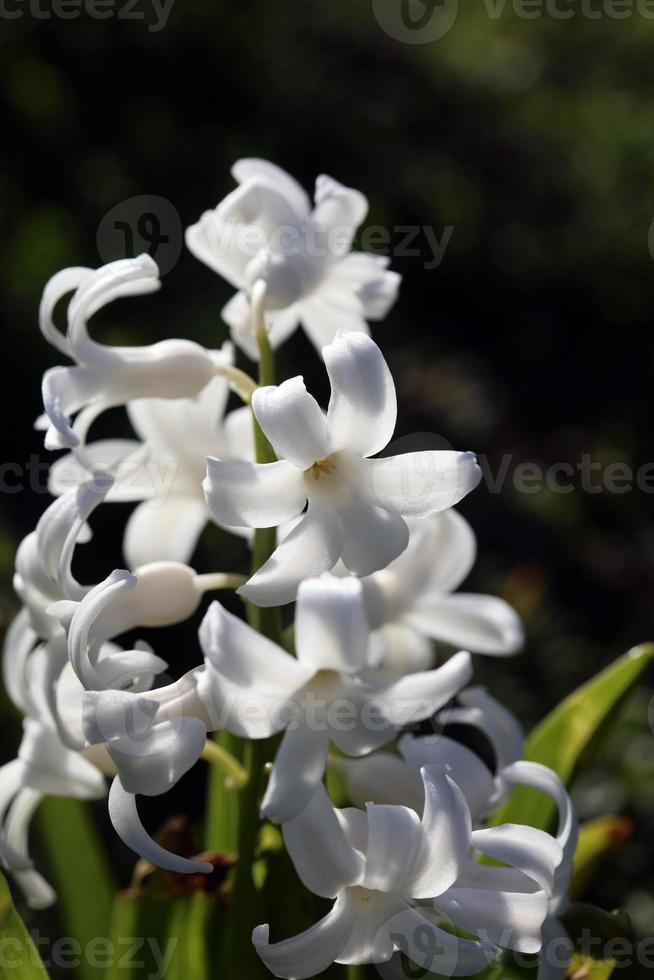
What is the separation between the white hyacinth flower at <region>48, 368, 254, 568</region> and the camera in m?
1.09

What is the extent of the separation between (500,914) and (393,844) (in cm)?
11

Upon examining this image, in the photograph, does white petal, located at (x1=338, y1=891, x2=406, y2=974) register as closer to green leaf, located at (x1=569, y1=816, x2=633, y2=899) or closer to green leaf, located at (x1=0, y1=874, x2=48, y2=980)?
green leaf, located at (x1=0, y1=874, x2=48, y2=980)

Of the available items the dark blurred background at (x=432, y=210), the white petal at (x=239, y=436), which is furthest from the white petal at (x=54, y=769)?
the dark blurred background at (x=432, y=210)

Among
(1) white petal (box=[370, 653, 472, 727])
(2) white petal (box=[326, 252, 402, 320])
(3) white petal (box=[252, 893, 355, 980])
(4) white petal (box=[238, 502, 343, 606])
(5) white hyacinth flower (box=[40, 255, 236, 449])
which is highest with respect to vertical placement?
(2) white petal (box=[326, 252, 402, 320])

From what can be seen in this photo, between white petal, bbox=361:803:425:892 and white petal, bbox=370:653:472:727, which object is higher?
white petal, bbox=370:653:472:727

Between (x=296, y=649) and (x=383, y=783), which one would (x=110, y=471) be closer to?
(x=296, y=649)

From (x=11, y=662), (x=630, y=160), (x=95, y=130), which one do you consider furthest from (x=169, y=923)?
(x=630, y=160)

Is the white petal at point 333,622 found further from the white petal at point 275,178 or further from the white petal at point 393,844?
the white petal at point 275,178

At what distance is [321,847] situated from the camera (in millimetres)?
789

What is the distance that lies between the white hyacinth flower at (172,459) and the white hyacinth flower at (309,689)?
322mm

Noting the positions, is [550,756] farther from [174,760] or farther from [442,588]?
[174,760]

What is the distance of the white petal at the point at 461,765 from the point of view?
90 centimetres

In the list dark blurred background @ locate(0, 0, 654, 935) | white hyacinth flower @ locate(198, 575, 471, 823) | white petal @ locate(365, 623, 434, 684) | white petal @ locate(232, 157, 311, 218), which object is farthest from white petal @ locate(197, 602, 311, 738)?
dark blurred background @ locate(0, 0, 654, 935)

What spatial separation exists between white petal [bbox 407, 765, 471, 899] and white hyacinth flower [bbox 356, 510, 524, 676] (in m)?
0.28
